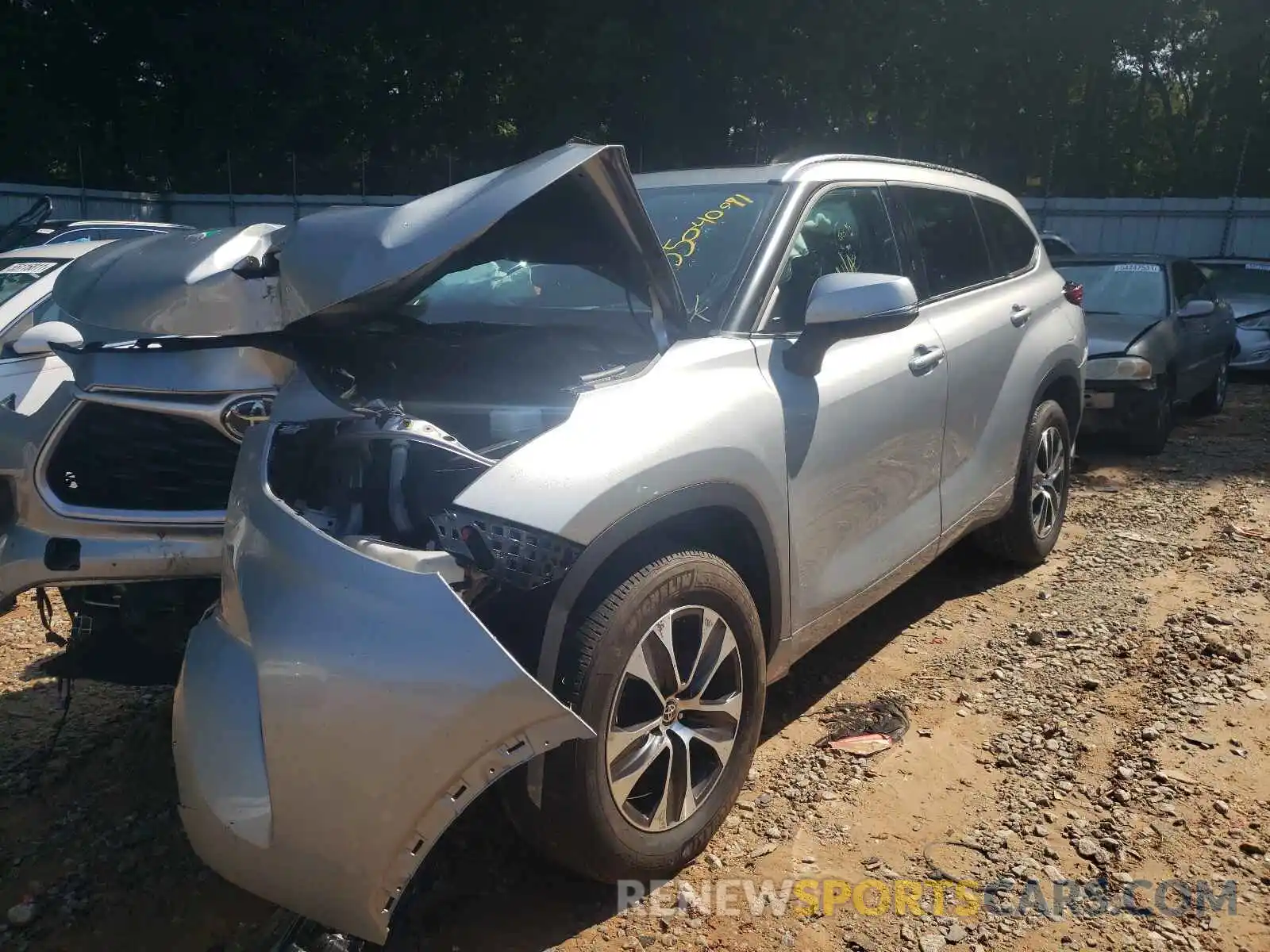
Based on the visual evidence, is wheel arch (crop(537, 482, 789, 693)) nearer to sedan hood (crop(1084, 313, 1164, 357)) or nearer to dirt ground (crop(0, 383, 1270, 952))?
dirt ground (crop(0, 383, 1270, 952))

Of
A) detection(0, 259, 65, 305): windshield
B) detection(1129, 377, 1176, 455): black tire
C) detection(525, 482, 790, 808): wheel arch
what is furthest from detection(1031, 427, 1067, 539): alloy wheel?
detection(0, 259, 65, 305): windshield

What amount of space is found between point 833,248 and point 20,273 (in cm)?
500

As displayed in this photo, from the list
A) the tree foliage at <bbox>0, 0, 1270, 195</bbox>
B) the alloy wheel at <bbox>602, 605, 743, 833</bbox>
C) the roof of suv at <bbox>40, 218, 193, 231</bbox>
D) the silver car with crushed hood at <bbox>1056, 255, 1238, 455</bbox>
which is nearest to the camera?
the alloy wheel at <bbox>602, 605, 743, 833</bbox>

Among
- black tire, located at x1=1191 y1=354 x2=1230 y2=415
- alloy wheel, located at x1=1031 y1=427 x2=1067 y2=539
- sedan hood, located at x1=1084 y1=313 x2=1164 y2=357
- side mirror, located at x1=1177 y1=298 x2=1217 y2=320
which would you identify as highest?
side mirror, located at x1=1177 y1=298 x2=1217 y2=320

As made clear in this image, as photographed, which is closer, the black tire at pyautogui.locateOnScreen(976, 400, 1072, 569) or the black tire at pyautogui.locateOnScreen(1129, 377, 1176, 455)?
the black tire at pyautogui.locateOnScreen(976, 400, 1072, 569)

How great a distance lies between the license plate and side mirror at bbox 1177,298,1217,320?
125 cm

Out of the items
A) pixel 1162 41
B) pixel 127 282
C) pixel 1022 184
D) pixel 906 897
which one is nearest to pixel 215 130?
pixel 1022 184

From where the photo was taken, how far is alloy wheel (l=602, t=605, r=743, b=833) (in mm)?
2373

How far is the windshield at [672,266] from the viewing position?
3.01 m

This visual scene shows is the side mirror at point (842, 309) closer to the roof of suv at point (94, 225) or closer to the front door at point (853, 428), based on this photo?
the front door at point (853, 428)

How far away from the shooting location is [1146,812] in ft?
9.54

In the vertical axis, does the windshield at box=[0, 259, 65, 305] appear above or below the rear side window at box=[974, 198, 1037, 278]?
below

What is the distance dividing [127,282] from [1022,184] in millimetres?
22971

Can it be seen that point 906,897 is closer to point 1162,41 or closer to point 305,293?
point 305,293
